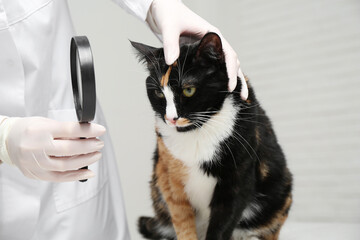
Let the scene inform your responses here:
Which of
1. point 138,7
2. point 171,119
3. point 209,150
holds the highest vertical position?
point 138,7

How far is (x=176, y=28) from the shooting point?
973 mm

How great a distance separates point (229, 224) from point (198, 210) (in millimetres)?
124

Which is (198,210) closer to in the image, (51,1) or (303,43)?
(51,1)

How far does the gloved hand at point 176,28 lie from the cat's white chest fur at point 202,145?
76mm

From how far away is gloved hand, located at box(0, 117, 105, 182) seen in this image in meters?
0.69

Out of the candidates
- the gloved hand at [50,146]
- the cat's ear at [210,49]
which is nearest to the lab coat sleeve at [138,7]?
the cat's ear at [210,49]

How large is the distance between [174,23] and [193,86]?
183 millimetres

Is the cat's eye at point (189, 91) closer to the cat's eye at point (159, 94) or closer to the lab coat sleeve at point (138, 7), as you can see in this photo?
the cat's eye at point (159, 94)

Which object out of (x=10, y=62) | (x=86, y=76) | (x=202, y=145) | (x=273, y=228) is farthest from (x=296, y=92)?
(x=86, y=76)

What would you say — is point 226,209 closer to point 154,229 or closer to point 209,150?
point 209,150

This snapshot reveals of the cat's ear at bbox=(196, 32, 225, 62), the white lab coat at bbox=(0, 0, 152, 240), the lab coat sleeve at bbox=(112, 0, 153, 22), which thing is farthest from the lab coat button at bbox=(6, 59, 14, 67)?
the cat's ear at bbox=(196, 32, 225, 62)

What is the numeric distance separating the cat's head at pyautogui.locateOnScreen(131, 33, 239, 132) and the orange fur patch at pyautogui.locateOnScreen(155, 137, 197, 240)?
100 mm

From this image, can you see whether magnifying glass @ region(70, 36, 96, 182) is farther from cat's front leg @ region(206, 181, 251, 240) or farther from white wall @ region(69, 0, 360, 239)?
white wall @ region(69, 0, 360, 239)

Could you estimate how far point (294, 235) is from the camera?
1279 millimetres
